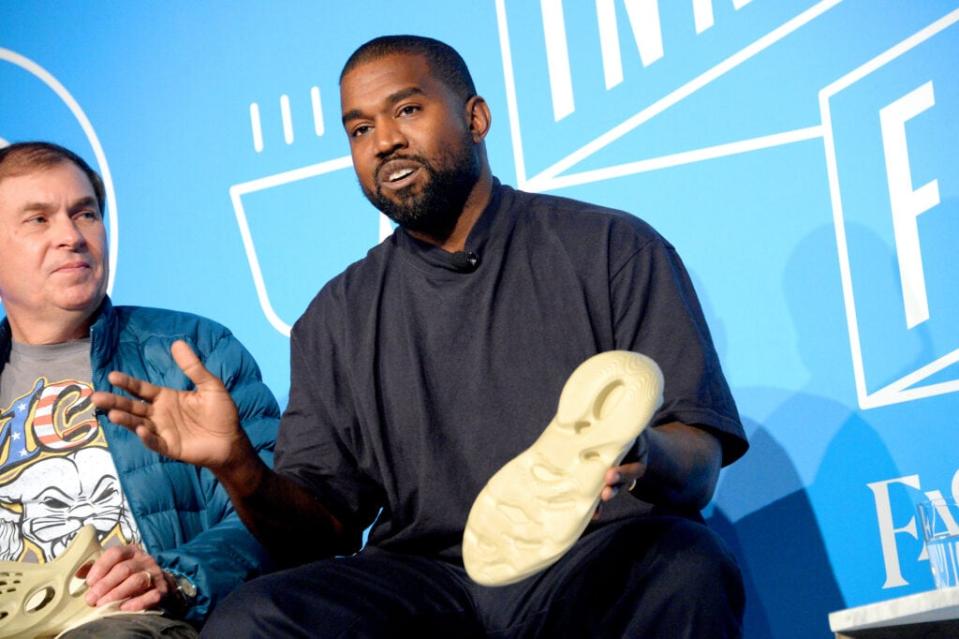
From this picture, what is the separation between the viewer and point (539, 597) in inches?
61.4

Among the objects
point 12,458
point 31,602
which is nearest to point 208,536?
point 31,602

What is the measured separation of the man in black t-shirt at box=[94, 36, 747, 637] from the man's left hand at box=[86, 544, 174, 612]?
0.17 metres

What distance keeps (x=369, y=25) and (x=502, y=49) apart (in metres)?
0.31

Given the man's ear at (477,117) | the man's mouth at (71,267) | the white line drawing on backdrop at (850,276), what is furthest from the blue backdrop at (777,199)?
the man's mouth at (71,267)

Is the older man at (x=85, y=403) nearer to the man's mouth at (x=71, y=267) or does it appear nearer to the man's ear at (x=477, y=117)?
the man's mouth at (x=71, y=267)

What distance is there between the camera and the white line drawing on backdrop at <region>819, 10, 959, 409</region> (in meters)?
1.94

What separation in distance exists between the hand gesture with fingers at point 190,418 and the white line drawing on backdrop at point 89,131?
118cm

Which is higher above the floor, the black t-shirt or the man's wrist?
the black t-shirt

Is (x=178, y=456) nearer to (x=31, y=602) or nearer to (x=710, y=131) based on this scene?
(x=31, y=602)

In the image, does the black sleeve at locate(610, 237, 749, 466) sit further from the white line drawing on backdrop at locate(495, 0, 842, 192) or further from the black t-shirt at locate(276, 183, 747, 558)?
the white line drawing on backdrop at locate(495, 0, 842, 192)

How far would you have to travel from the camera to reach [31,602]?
1.75 m

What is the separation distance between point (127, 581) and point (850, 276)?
1153 millimetres

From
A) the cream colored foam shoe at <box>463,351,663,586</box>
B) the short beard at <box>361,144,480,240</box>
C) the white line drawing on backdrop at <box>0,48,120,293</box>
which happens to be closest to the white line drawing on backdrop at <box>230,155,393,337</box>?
the white line drawing on backdrop at <box>0,48,120,293</box>

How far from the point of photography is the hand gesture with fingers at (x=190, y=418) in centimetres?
158
